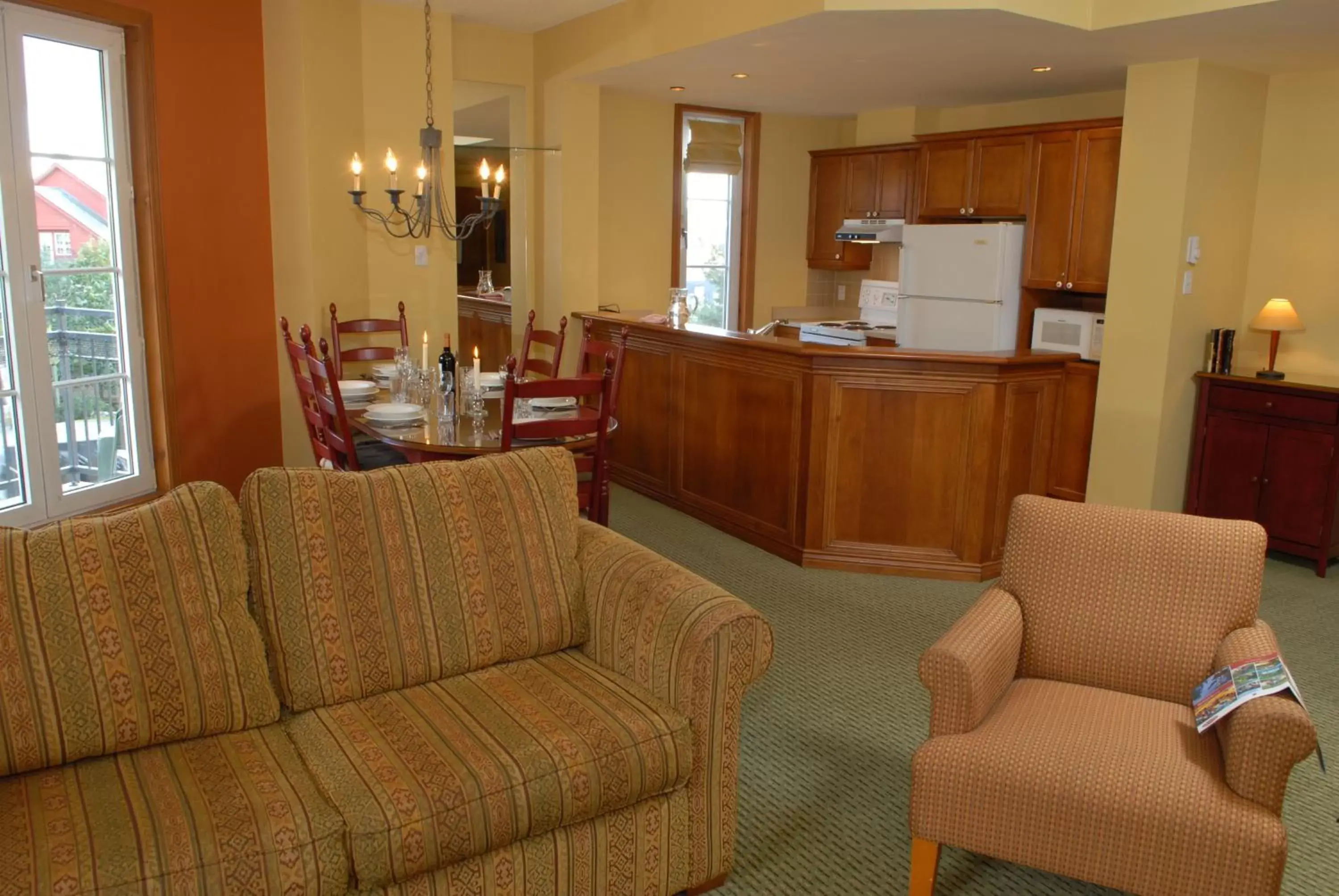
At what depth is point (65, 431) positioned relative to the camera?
15.3 feet

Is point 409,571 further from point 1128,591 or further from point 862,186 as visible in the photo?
point 862,186

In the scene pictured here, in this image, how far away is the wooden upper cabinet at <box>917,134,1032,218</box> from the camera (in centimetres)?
592

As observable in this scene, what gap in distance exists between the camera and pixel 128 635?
2.01 metres

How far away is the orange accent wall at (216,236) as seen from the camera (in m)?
4.98

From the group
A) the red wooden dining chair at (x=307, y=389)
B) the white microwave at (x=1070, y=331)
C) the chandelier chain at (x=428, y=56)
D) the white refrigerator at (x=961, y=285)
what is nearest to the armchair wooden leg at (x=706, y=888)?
the red wooden dining chair at (x=307, y=389)

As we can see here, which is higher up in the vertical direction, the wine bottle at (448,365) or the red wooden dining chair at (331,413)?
the wine bottle at (448,365)

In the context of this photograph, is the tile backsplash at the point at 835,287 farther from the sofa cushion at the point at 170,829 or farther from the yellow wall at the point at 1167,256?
the sofa cushion at the point at 170,829

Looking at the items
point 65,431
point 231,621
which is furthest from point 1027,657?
point 65,431

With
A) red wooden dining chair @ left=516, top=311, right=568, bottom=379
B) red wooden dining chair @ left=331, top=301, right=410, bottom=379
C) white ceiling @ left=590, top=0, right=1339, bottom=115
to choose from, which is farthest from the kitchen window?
red wooden dining chair @ left=331, top=301, right=410, bottom=379

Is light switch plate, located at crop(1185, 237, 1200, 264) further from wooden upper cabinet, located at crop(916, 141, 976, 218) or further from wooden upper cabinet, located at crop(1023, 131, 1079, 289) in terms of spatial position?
wooden upper cabinet, located at crop(916, 141, 976, 218)

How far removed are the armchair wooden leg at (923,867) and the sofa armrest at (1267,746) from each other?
613mm

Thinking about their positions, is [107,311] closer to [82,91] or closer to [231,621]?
[82,91]

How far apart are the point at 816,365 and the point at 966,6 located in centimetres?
158

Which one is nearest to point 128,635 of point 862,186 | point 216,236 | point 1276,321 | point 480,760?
point 480,760
